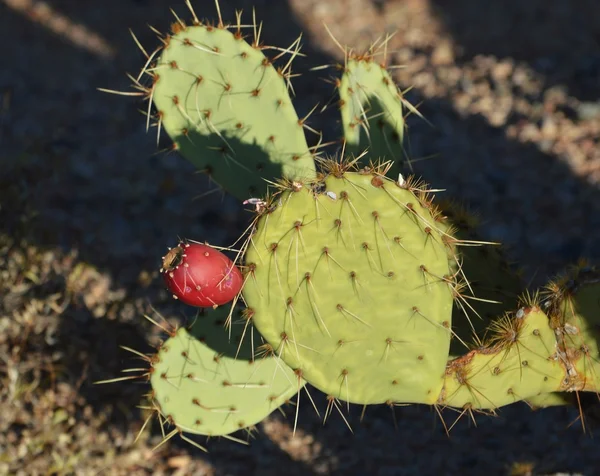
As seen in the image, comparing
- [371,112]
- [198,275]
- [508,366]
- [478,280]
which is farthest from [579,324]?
[198,275]

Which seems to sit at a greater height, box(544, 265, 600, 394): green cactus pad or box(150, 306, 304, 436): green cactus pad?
box(544, 265, 600, 394): green cactus pad

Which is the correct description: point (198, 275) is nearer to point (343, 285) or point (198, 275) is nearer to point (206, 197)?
point (343, 285)

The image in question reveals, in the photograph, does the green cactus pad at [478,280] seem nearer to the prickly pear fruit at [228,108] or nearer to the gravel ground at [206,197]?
the gravel ground at [206,197]

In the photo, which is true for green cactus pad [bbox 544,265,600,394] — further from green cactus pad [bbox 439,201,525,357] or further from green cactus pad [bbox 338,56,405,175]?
green cactus pad [bbox 338,56,405,175]

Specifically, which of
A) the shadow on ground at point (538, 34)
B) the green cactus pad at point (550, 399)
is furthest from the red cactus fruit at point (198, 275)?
the shadow on ground at point (538, 34)

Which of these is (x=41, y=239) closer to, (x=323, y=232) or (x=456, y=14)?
(x=323, y=232)

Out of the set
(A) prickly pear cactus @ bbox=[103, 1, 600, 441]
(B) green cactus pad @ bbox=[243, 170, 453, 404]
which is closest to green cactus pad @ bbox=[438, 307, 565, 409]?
(A) prickly pear cactus @ bbox=[103, 1, 600, 441]

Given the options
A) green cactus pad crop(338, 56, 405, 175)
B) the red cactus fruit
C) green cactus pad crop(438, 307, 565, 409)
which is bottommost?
green cactus pad crop(438, 307, 565, 409)
